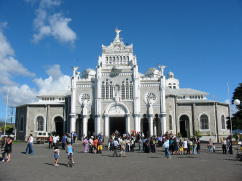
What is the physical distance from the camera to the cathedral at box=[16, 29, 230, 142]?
46.5m

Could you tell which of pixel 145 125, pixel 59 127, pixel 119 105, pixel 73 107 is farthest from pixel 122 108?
pixel 59 127

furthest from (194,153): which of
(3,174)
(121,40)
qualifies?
(121,40)

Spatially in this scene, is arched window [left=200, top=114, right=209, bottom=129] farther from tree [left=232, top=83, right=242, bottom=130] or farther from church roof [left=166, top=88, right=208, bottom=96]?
tree [left=232, top=83, right=242, bottom=130]

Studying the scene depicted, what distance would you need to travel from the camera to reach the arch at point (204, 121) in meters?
50.4

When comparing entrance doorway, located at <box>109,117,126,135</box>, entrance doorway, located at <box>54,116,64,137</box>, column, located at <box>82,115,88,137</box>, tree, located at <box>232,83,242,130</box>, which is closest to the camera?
tree, located at <box>232,83,242,130</box>

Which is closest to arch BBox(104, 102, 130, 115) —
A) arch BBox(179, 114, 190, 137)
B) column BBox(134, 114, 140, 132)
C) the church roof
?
column BBox(134, 114, 140, 132)

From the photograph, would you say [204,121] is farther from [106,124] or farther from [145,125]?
[106,124]

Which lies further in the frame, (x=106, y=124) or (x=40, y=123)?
(x=40, y=123)

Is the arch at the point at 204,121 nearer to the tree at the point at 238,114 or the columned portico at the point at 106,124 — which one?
the tree at the point at 238,114

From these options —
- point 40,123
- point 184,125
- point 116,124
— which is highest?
point 40,123

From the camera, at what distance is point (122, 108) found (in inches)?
1843

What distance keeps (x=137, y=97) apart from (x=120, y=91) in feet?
11.6

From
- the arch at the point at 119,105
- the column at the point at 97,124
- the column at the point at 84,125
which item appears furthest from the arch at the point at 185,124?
the column at the point at 84,125

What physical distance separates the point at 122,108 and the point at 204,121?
17.3m
